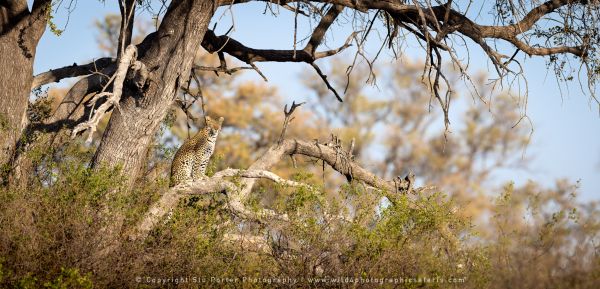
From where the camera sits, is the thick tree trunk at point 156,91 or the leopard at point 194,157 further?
the leopard at point 194,157

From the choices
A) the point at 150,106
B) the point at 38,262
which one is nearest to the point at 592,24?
the point at 150,106

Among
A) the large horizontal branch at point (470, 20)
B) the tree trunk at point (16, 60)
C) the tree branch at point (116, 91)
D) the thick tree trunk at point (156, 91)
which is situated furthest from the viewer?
the tree trunk at point (16, 60)

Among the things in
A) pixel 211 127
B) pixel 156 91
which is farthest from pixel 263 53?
pixel 156 91

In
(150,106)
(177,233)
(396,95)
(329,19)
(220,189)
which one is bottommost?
(177,233)

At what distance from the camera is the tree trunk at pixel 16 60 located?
30.6ft

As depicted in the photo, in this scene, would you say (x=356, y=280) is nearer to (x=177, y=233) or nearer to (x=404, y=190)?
(x=177, y=233)

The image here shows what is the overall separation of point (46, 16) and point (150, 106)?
196 cm

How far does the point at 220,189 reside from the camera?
848cm

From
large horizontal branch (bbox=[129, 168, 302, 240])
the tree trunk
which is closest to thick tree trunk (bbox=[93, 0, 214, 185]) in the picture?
large horizontal branch (bbox=[129, 168, 302, 240])

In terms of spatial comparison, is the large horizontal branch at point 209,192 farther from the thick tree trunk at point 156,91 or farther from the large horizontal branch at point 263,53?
the large horizontal branch at point 263,53

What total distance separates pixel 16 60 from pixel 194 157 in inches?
96.7

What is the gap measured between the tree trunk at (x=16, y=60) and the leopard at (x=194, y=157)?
6.27 feet

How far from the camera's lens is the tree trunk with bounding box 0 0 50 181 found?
30.6 ft

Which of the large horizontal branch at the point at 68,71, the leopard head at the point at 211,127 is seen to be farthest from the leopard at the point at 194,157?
the large horizontal branch at the point at 68,71
